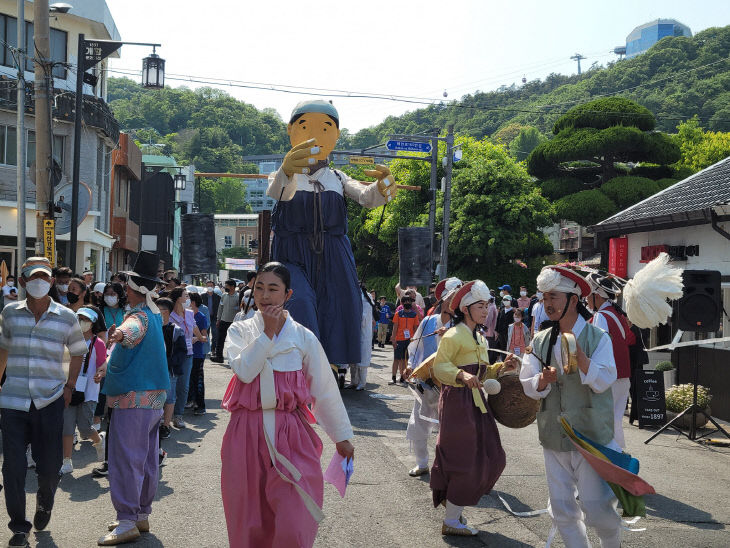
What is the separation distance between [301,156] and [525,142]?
261ft

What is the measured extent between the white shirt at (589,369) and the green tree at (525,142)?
80.2m

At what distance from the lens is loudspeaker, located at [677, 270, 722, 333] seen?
10758 millimetres

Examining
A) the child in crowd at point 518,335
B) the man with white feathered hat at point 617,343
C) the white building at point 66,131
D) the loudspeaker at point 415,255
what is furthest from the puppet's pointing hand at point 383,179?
the white building at point 66,131

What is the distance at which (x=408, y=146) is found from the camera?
27438 mm

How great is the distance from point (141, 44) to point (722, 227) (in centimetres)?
1119

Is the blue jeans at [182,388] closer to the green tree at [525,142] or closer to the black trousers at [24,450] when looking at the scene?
the black trousers at [24,450]

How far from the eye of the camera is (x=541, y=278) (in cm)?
534

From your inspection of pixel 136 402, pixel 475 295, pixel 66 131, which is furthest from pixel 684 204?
pixel 66 131

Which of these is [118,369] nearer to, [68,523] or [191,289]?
[68,523]

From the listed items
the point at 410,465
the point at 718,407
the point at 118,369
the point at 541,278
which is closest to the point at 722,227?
the point at 718,407

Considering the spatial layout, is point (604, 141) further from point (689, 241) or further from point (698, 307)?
point (698, 307)

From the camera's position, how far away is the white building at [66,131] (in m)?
26.9

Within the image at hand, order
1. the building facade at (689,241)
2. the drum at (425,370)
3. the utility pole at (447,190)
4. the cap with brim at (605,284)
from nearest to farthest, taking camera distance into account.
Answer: the cap with brim at (605,284), the drum at (425,370), the building facade at (689,241), the utility pole at (447,190)

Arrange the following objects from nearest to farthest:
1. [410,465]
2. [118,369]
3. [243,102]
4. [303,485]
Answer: [303,485] → [118,369] → [410,465] → [243,102]
